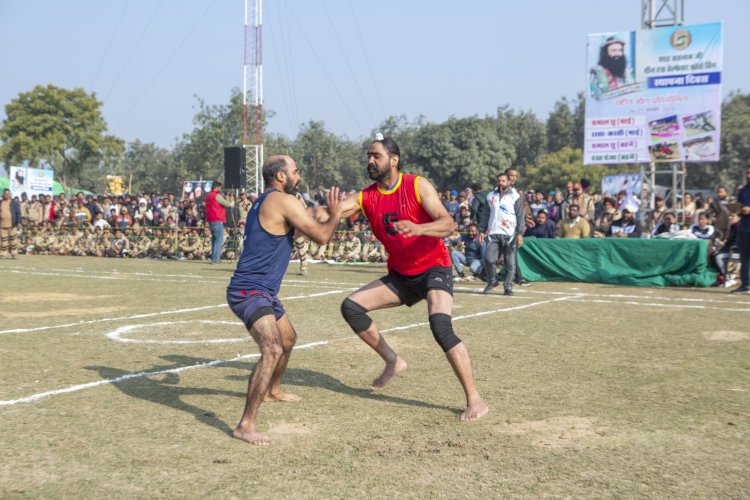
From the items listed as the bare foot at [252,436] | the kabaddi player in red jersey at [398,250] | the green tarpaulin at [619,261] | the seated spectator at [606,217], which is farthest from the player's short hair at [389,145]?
the seated spectator at [606,217]

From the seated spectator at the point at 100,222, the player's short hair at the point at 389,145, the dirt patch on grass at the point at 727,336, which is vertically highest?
the player's short hair at the point at 389,145

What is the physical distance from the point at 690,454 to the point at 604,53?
2280 cm

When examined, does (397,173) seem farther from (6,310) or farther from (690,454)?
(6,310)

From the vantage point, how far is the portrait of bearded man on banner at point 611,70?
25.0m

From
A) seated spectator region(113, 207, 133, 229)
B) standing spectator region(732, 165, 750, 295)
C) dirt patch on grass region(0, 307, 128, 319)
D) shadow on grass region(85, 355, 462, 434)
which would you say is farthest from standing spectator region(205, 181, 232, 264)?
shadow on grass region(85, 355, 462, 434)

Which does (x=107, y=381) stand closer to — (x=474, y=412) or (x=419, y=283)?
(x=419, y=283)

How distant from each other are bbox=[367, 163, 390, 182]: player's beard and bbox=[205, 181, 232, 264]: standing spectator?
54.0 ft

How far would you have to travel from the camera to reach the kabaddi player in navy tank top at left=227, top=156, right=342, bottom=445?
5.30m

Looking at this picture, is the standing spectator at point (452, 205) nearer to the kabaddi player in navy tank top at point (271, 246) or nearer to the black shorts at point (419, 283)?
the black shorts at point (419, 283)

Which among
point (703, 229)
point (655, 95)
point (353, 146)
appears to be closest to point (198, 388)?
point (703, 229)

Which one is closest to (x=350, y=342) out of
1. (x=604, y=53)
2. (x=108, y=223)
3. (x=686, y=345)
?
(x=686, y=345)

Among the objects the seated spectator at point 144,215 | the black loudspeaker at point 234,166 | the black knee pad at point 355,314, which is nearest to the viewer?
the black knee pad at point 355,314

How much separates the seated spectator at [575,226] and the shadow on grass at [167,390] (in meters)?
12.0

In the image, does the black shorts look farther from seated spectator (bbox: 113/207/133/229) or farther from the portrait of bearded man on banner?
seated spectator (bbox: 113/207/133/229)
